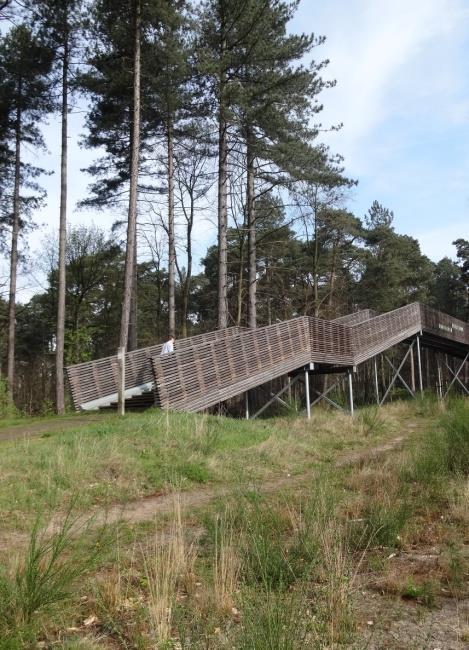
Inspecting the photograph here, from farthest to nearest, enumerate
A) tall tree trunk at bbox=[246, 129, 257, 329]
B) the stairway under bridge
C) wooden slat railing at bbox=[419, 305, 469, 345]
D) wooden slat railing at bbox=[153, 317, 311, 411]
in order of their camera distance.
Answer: wooden slat railing at bbox=[419, 305, 469, 345] < tall tree trunk at bbox=[246, 129, 257, 329] < the stairway under bridge < wooden slat railing at bbox=[153, 317, 311, 411]

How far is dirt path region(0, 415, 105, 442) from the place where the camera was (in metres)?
11.1

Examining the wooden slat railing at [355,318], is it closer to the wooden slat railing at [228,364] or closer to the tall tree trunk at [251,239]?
the tall tree trunk at [251,239]

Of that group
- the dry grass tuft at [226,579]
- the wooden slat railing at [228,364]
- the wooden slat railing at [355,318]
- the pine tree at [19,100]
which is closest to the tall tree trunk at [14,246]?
the pine tree at [19,100]

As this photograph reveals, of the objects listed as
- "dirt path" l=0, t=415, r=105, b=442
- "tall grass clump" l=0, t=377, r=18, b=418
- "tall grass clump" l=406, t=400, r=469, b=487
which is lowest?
"tall grass clump" l=406, t=400, r=469, b=487

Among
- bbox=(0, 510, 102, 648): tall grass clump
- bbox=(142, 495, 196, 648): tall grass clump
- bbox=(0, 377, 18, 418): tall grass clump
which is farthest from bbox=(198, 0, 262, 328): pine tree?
bbox=(0, 510, 102, 648): tall grass clump

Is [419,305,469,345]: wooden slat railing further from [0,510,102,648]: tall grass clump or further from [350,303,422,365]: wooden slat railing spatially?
A: [0,510,102,648]: tall grass clump

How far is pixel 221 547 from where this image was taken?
391cm

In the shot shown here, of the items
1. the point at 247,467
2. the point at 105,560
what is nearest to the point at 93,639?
the point at 105,560

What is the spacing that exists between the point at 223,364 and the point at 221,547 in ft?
37.1

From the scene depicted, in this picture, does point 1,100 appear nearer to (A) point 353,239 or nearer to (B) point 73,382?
(B) point 73,382

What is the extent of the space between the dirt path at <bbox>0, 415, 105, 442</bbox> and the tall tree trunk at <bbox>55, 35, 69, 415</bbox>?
6.96 m

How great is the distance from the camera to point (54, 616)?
131 inches

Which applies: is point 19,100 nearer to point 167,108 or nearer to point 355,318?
point 167,108

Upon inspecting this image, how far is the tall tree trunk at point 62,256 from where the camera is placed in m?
20.1
